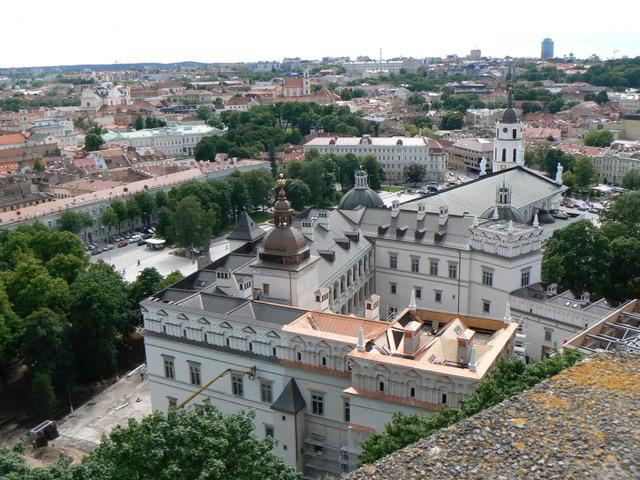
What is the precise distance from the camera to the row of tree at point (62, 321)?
4316cm

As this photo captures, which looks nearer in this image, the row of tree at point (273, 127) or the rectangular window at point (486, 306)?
the rectangular window at point (486, 306)

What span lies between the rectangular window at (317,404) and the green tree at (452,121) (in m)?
136

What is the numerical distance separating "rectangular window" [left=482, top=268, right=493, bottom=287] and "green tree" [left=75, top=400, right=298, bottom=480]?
25.4 metres

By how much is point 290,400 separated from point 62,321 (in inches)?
797

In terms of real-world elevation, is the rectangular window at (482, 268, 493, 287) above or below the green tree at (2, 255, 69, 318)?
above

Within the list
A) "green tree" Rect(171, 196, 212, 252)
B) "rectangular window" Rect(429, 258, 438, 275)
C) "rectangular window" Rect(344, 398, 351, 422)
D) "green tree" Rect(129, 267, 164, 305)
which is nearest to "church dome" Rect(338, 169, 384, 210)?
"rectangular window" Rect(429, 258, 438, 275)

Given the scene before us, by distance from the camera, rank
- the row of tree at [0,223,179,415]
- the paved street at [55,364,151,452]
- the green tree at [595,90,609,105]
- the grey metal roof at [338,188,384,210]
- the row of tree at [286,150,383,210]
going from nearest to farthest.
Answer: the paved street at [55,364,151,452] < the row of tree at [0,223,179,415] < the grey metal roof at [338,188,384,210] < the row of tree at [286,150,383,210] < the green tree at [595,90,609,105]

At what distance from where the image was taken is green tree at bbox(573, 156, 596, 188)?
100 metres

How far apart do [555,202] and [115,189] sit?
53.8 m

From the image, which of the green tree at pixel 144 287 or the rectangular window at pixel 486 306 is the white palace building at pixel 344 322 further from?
the green tree at pixel 144 287

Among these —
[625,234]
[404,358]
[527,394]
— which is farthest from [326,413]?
[625,234]

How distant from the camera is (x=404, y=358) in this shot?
29.1m

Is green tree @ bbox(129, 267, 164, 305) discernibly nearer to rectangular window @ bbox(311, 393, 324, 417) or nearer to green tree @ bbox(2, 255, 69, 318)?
green tree @ bbox(2, 255, 69, 318)

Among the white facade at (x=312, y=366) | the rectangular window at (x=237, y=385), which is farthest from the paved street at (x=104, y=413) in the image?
the rectangular window at (x=237, y=385)
